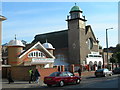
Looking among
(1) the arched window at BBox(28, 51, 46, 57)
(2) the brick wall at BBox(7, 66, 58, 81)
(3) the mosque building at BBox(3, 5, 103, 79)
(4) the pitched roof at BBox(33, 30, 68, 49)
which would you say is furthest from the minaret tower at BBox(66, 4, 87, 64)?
(2) the brick wall at BBox(7, 66, 58, 81)

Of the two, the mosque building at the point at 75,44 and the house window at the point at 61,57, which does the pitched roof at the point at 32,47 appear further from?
the house window at the point at 61,57

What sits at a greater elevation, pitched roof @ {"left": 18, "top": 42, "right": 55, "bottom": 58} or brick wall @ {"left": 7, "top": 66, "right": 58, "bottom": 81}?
pitched roof @ {"left": 18, "top": 42, "right": 55, "bottom": 58}

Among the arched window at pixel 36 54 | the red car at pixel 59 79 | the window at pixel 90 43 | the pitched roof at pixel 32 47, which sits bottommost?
the red car at pixel 59 79

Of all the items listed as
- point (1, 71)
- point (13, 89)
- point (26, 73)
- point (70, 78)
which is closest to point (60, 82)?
point (70, 78)

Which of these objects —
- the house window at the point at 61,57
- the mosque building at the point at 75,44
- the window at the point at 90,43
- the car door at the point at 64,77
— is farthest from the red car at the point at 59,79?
the window at the point at 90,43

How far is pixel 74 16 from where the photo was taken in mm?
55969

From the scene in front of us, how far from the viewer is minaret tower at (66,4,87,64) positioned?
55156 mm

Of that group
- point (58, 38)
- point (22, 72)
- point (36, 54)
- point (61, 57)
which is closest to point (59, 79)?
point (22, 72)

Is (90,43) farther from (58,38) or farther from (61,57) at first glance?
(61,57)

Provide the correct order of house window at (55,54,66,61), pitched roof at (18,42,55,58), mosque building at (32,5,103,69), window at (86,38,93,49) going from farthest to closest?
window at (86,38,93,49) → house window at (55,54,66,61) → mosque building at (32,5,103,69) → pitched roof at (18,42,55,58)

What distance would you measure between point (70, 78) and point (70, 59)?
35136 millimetres

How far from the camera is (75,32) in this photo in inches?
2200

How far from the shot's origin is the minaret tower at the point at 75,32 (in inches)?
2172

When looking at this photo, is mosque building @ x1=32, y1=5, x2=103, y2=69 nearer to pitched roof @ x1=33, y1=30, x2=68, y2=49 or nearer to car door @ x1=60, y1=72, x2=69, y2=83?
pitched roof @ x1=33, y1=30, x2=68, y2=49
